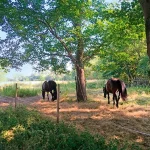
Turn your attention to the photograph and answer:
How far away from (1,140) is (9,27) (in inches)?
354

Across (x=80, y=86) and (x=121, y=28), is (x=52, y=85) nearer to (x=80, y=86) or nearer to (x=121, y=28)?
(x=80, y=86)

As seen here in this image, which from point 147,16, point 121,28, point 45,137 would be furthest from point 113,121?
point 147,16

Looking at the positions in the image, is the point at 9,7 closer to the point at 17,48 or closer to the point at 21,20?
the point at 21,20

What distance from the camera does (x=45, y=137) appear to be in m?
8.69

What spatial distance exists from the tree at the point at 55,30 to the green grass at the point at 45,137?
6.30 metres

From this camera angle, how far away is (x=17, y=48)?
16812mm

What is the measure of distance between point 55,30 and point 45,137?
912 centimetres

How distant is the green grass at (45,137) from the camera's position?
319 inches

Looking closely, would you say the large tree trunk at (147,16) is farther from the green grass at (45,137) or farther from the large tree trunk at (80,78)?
the large tree trunk at (80,78)

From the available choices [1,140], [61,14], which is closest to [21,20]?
[61,14]

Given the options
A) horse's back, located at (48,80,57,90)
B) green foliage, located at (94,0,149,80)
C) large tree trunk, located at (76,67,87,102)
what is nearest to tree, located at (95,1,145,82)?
green foliage, located at (94,0,149,80)

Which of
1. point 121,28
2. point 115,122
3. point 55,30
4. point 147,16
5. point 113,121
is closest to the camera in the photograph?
point 147,16

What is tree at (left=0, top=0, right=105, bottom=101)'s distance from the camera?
543 inches

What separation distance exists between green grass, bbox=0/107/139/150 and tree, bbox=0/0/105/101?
6301 mm
